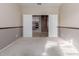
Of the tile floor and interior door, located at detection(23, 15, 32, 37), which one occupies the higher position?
interior door, located at detection(23, 15, 32, 37)

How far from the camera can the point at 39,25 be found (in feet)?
21.7

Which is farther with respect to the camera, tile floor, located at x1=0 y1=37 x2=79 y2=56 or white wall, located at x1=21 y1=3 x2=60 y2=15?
white wall, located at x1=21 y1=3 x2=60 y2=15

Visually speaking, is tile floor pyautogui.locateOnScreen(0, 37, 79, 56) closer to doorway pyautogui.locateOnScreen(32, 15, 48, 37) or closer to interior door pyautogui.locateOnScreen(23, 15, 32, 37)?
doorway pyautogui.locateOnScreen(32, 15, 48, 37)

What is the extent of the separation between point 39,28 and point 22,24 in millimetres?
808

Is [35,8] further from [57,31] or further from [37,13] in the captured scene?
[57,31]

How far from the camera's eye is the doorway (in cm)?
644

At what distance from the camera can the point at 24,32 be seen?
6.64 m

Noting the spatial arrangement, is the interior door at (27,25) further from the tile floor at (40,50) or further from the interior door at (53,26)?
the interior door at (53,26)

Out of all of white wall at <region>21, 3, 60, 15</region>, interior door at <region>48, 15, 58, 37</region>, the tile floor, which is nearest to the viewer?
the tile floor

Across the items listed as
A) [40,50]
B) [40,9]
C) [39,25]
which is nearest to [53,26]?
[39,25]

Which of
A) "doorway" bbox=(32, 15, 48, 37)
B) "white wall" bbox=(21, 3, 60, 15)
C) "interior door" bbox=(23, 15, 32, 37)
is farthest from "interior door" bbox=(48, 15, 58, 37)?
"interior door" bbox=(23, 15, 32, 37)

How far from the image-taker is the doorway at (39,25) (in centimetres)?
644

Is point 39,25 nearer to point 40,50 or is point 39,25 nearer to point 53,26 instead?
point 53,26

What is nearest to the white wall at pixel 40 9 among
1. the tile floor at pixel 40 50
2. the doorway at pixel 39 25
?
the doorway at pixel 39 25
